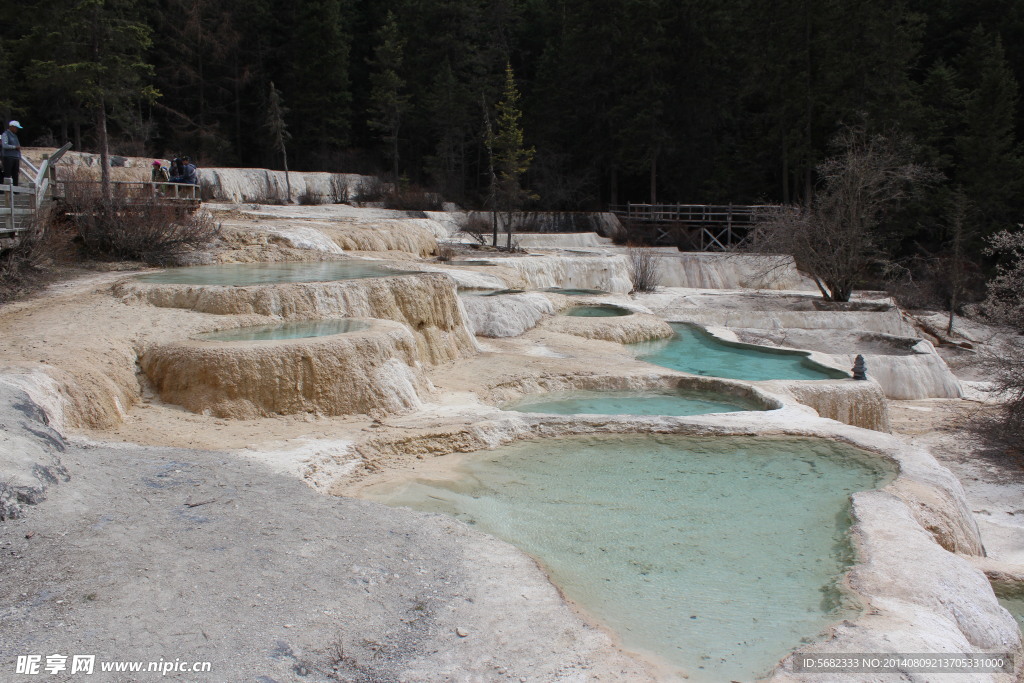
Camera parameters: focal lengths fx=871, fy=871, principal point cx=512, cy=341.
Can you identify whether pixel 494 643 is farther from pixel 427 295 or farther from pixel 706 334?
pixel 706 334

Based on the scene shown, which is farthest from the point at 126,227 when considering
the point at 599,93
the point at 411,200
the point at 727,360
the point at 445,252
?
the point at 599,93

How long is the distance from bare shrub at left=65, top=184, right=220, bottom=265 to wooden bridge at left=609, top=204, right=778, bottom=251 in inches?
→ 761

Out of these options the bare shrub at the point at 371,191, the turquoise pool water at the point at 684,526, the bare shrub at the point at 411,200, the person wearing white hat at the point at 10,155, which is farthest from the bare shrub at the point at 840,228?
the person wearing white hat at the point at 10,155

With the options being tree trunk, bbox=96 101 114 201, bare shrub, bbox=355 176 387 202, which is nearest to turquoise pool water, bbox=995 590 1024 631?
tree trunk, bbox=96 101 114 201

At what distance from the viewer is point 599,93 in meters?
35.3

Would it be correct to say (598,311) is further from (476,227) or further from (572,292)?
(476,227)

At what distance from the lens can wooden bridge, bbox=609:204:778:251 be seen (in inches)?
1249

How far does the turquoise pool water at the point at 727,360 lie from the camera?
42.8 feet

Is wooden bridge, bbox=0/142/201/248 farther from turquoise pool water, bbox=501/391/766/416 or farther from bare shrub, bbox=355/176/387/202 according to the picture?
bare shrub, bbox=355/176/387/202

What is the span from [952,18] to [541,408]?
33.1 metres

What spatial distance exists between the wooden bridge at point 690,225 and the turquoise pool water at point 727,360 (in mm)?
16117

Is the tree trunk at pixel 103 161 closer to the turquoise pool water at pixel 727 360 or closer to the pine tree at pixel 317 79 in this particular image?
the turquoise pool water at pixel 727 360

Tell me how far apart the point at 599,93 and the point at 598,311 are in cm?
2049

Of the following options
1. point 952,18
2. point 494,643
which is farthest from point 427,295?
point 952,18
